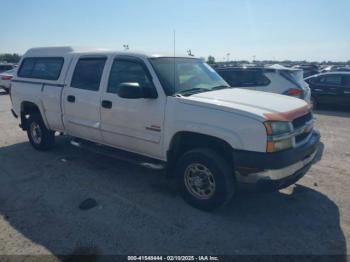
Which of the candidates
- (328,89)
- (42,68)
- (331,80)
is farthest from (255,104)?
(331,80)

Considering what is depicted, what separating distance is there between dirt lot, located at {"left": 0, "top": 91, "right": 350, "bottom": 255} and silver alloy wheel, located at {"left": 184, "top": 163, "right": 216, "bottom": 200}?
0.24 metres

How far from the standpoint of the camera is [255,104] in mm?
3711

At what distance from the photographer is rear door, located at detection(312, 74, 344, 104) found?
1193 centimetres

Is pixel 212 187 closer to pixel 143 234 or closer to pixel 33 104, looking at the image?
pixel 143 234

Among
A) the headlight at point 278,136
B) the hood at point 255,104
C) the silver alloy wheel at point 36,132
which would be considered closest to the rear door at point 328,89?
the hood at point 255,104

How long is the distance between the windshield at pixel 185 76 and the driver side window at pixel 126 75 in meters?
0.21

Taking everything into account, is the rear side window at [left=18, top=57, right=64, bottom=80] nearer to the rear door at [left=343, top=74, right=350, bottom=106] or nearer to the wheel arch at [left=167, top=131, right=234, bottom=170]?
the wheel arch at [left=167, top=131, right=234, bottom=170]

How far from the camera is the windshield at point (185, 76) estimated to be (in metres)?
4.16

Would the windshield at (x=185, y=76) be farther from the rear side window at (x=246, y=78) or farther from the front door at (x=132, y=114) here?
the rear side window at (x=246, y=78)

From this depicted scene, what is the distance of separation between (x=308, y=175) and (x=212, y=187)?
2.24 metres

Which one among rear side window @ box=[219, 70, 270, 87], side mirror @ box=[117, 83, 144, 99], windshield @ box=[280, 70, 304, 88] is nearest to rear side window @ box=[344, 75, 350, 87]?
windshield @ box=[280, 70, 304, 88]

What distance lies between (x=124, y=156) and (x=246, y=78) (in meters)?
5.16

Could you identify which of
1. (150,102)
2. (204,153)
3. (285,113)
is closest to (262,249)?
(204,153)

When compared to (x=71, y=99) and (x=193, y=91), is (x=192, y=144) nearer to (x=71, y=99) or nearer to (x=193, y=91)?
(x=193, y=91)
